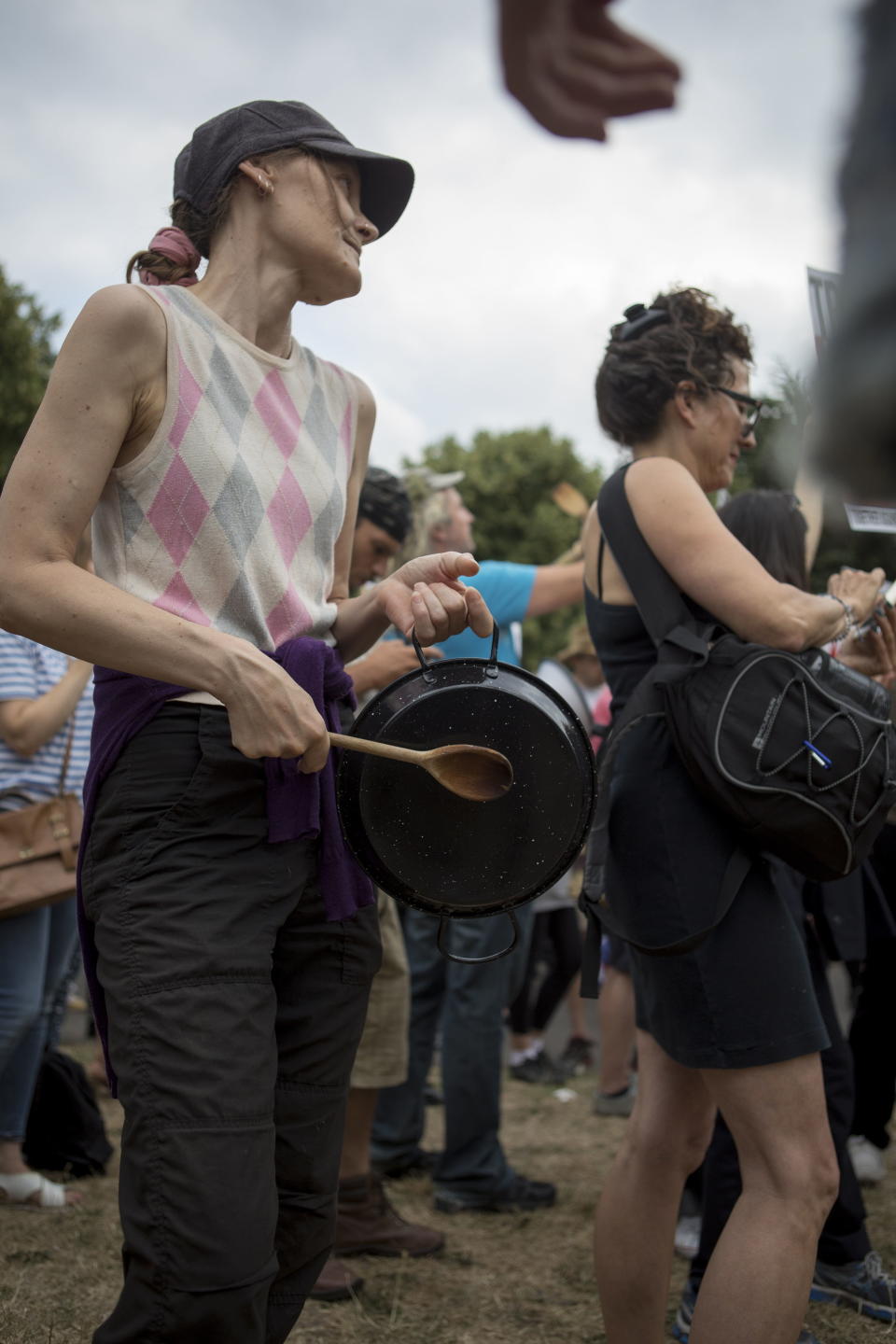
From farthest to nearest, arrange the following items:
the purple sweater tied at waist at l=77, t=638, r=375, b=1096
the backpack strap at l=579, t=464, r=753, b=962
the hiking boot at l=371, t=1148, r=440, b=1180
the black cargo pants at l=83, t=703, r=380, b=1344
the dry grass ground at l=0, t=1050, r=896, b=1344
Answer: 1. the hiking boot at l=371, t=1148, r=440, b=1180
2. the dry grass ground at l=0, t=1050, r=896, b=1344
3. the backpack strap at l=579, t=464, r=753, b=962
4. the purple sweater tied at waist at l=77, t=638, r=375, b=1096
5. the black cargo pants at l=83, t=703, r=380, b=1344

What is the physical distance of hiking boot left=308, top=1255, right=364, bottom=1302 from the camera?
122 inches

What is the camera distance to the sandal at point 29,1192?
375 centimetres

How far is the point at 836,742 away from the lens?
2.17 m

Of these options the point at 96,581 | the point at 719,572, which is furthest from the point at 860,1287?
the point at 96,581

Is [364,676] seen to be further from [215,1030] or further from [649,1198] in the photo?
[215,1030]

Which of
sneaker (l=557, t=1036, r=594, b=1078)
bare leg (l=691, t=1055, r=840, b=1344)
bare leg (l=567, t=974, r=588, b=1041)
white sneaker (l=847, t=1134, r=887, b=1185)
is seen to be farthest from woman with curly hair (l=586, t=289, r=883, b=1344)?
bare leg (l=567, t=974, r=588, b=1041)

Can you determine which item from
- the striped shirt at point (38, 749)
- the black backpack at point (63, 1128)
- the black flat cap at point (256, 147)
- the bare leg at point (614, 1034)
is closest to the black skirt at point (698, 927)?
the black flat cap at point (256, 147)

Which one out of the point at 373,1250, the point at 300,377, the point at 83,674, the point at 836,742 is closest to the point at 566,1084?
the point at 373,1250

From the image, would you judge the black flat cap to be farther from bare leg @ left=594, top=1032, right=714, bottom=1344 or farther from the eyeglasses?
bare leg @ left=594, top=1032, right=714, bottom=1344

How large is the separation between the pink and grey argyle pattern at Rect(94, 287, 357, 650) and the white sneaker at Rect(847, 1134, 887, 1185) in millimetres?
3066

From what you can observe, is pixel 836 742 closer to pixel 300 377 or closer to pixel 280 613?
pixel 280 613

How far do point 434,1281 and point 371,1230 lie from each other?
0.85 feet

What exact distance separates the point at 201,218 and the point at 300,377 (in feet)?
0.97

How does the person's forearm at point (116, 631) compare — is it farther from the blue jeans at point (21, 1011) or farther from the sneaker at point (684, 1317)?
the blue jeans at point (21, 1011)
